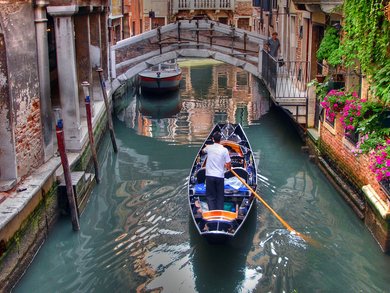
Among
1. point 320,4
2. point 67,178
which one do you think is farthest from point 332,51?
point 67,178

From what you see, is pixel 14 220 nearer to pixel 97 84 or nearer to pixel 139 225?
pixel 139 225

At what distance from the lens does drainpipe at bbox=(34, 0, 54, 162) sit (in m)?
5.84

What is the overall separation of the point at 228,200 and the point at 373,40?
2.04 m

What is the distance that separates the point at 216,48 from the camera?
11.5 meters

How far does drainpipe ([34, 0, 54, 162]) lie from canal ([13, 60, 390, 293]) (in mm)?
887

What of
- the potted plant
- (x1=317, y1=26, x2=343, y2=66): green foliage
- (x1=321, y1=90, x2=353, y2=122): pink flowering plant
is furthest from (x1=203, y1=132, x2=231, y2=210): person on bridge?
(x1=317, y1=26, x2=343, y2=66): green foliage

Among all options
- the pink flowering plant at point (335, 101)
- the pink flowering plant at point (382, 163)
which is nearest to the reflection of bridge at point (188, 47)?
the pink flowering plant at point (335, 101)

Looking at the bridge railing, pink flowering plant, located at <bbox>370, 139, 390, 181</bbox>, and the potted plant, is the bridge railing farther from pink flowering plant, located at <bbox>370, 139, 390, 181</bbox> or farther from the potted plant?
pink flowering plant, located at <bbox>370, 139, 390, 181</bbox>

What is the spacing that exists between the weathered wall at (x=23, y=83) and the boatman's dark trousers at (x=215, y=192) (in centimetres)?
173

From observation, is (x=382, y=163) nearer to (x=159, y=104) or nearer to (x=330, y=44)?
(x=330, y=44)

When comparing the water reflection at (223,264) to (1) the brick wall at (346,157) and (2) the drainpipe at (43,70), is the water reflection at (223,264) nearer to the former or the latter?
(1) the brick wall at (346,157)

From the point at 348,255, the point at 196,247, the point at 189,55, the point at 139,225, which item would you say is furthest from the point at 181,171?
the point at 189,55

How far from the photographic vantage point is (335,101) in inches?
249

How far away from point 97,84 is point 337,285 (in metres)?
6.78
